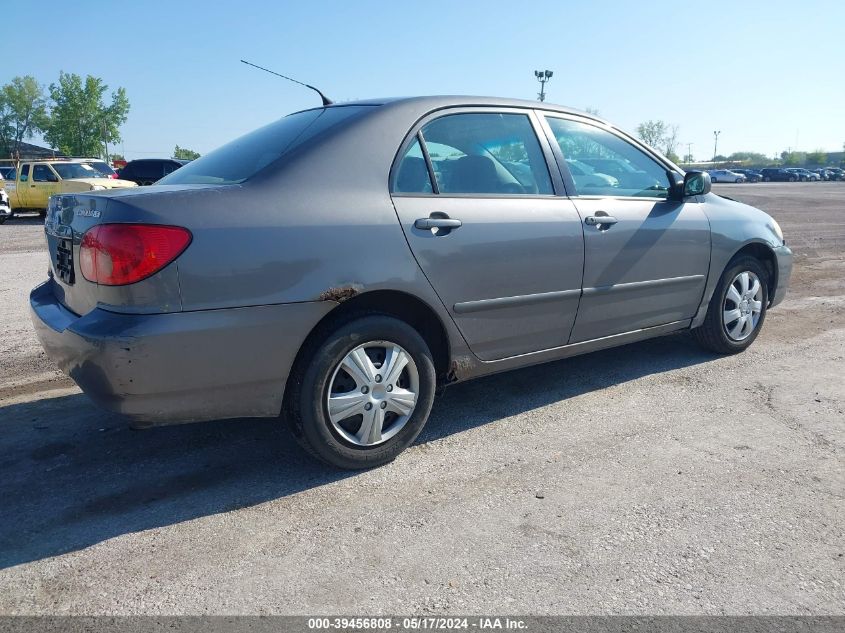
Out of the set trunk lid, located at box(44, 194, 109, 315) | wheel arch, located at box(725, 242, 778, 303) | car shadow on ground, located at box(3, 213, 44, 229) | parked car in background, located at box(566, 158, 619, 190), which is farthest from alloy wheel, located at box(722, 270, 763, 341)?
car shadow on ground, located at box(3, 213, 44, 229)

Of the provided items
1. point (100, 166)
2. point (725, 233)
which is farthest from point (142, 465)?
point (100, 166)

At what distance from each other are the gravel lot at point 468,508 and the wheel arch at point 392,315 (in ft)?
1.49

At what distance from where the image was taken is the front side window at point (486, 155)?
11.8ft

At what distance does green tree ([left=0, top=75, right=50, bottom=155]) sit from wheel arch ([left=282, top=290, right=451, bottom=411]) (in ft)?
349

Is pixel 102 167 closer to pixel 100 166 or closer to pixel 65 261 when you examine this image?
pixel 100 166

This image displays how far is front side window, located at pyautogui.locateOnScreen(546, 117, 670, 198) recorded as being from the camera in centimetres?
417

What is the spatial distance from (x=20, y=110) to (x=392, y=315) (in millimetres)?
109556

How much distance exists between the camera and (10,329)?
6.02 m

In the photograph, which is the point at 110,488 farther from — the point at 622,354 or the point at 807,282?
the point at 807,282

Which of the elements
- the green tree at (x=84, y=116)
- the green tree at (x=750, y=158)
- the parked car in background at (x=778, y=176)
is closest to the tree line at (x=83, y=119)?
the green tree at (x=84, y=116)

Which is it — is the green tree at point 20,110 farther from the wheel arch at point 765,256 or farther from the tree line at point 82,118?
the wheel arch at point 765,256

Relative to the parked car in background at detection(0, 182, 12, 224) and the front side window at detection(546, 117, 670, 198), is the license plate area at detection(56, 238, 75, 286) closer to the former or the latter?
the front side window at detection(546, 117, 670, 198)

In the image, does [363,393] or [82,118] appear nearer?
[363,393]

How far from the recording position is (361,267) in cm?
315
